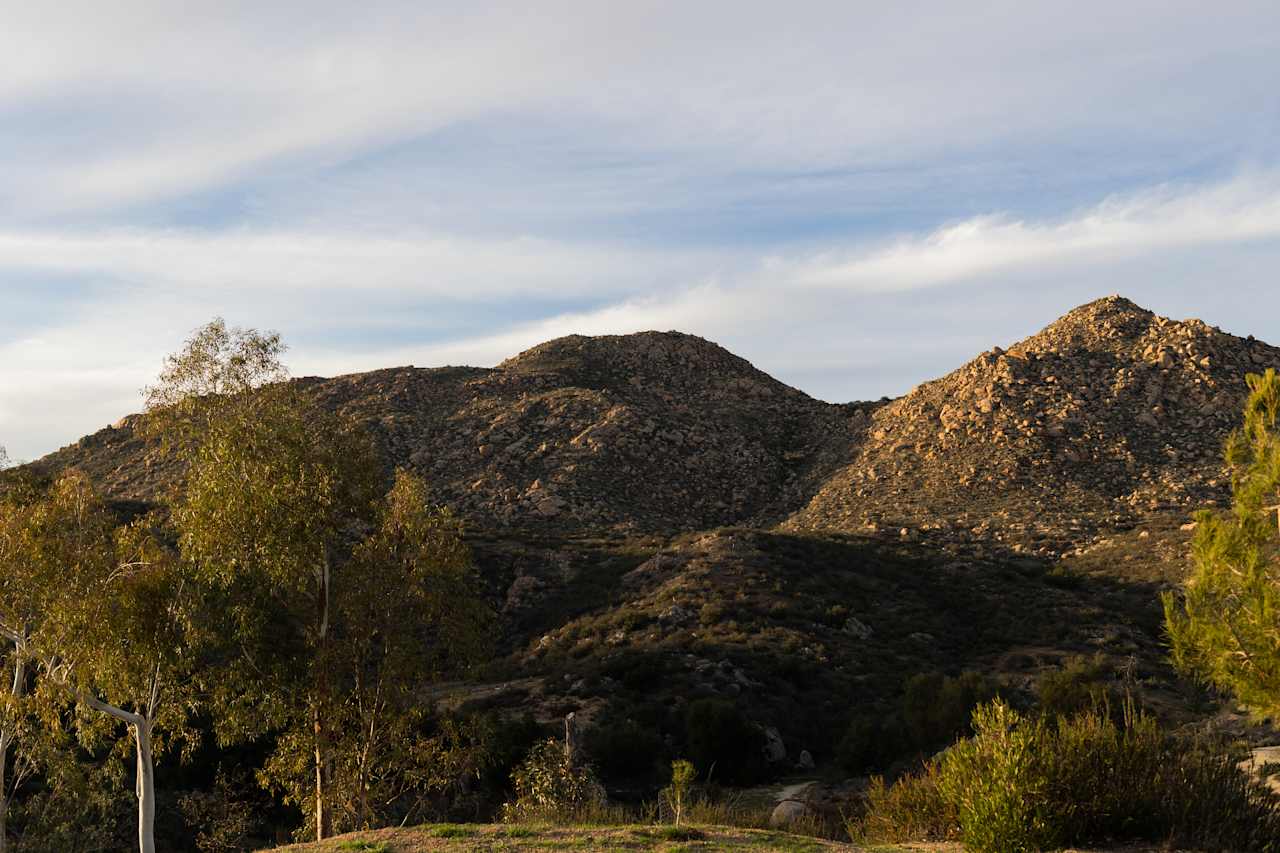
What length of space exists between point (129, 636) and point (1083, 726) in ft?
51.1

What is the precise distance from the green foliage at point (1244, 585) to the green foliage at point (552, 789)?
11912 millimetres

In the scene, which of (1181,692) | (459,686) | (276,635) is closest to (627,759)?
(459,686)

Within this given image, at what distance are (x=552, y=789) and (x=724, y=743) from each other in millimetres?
9083

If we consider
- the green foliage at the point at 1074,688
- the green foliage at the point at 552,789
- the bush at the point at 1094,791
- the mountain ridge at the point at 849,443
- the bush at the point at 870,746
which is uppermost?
the mountain ridge at the point at 849,443

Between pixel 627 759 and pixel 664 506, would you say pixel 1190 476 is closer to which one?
pixel 664 506

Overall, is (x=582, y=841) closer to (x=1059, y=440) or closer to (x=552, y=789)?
(x=552, y=789)

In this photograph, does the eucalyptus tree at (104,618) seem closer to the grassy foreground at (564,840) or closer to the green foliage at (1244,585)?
the grassy foreground at (564,840)

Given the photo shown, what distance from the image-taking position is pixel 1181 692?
109 ft

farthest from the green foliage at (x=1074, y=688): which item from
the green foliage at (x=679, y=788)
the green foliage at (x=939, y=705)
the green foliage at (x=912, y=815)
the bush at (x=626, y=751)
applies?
the bush at (x=626, y=751)

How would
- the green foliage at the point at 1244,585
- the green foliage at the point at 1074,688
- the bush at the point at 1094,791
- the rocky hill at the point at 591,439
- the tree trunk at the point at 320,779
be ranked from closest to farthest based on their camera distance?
the green foliage at the point at 1244,585
the bush at the point at 1094,791
the tree trunk at the point at 320,779
the green foliage at the point at 1074,688
the rocky hill at the point at 591,439

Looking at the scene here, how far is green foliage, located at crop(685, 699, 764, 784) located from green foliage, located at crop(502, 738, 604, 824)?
20.6 ft

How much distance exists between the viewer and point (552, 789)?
2145 cm

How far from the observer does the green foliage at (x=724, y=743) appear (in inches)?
1125

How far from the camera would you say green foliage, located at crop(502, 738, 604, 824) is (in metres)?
20.5
